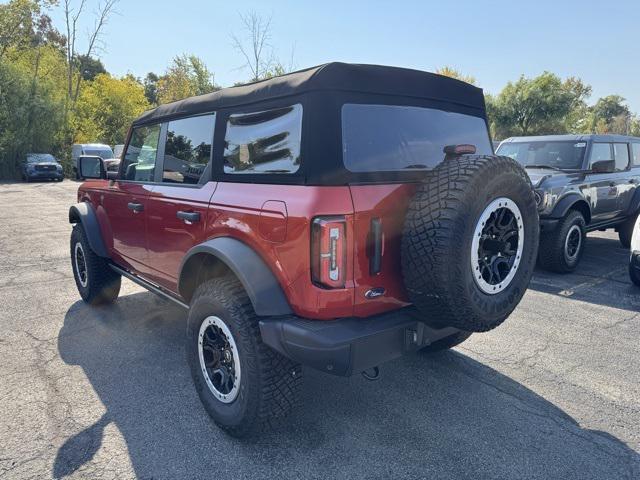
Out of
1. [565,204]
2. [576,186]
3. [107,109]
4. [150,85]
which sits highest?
[150,85]

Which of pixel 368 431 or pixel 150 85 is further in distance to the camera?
pixel 150 85

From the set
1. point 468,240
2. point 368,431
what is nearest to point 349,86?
point 468,240

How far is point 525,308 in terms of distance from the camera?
4.77m

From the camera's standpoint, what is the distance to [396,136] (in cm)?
254

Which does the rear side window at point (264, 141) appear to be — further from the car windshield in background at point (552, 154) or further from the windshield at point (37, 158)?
the windshield at point (37, 158)

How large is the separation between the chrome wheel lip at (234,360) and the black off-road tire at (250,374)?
0.03m

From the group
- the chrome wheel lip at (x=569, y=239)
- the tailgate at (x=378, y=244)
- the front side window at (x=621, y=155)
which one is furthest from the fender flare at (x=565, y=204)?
the tailgate at (x=378, y=244)

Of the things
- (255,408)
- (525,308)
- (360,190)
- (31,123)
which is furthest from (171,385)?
(31,123)

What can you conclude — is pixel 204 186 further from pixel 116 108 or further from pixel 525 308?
pixel 116 108

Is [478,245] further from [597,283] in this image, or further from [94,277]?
[597,283]

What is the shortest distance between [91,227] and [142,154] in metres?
1.10

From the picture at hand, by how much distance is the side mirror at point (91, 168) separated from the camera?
14.6 ft

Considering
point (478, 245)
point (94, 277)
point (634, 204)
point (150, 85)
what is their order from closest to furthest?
point (478, 245)
point (94, 277)
point (634, 204)
point (150, 85)

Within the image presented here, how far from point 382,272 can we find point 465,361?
5.70ft
